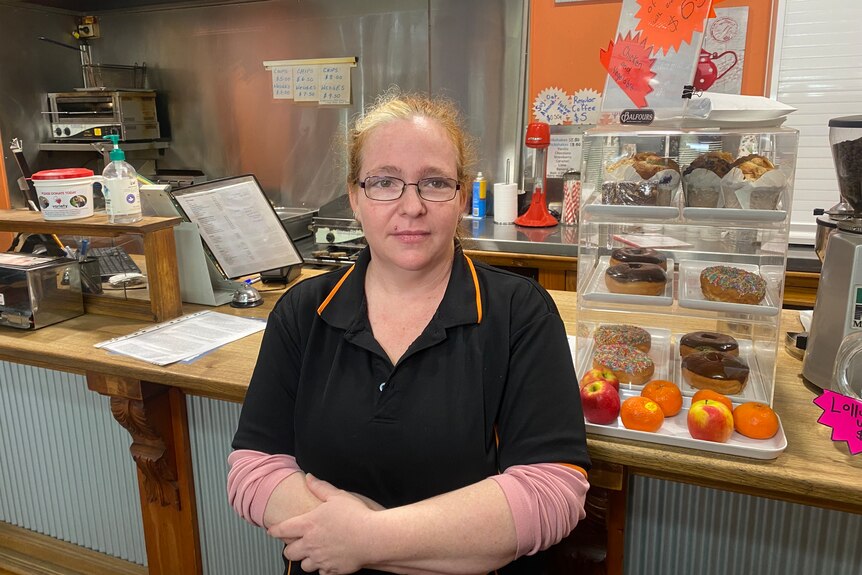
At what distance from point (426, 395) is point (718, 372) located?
0.59 meters

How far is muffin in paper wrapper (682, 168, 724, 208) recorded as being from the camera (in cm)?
133

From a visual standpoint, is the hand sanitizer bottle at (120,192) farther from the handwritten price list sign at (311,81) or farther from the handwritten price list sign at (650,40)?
the handwritten price list sign at (311,81)

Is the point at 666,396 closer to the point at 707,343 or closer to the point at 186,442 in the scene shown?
the point at 707,343

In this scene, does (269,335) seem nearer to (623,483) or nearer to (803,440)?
(623,483)

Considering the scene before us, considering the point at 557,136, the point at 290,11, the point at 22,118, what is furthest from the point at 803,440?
the point at 22,118

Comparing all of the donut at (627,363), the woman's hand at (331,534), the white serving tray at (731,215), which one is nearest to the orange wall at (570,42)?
the white serving tray at (731,215)

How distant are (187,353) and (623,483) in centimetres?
104

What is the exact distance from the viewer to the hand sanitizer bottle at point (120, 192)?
1813 mm

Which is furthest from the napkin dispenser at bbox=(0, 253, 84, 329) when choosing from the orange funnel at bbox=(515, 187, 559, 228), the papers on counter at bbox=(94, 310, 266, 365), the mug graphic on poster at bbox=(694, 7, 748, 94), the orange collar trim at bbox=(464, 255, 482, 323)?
the mug graphic on poster at bbox=(694, 7, 748, 94)

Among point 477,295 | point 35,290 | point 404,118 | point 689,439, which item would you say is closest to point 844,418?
→ point 689,439

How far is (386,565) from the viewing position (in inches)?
41.8

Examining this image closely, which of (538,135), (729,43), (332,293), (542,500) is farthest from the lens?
(538,135)

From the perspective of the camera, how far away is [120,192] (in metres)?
1.81

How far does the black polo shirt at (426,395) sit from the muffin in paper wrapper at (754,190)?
1.44ft
